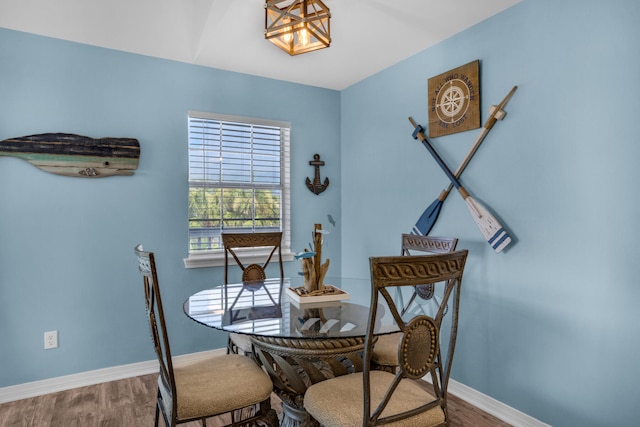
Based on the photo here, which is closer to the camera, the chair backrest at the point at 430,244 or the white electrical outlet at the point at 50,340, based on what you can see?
the chair backrest at the point at 430,244

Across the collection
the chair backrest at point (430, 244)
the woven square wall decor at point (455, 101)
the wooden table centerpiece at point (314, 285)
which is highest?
the woven square wall decor at point (455, 101)

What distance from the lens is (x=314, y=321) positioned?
1703 mm

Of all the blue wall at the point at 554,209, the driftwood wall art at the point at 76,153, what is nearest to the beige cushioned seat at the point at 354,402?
the blue wall at the point at 554,209

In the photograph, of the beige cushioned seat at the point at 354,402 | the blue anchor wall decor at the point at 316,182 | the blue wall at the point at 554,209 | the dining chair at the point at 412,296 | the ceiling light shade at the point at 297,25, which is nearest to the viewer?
the beige cushioned seat at the point at 354,402

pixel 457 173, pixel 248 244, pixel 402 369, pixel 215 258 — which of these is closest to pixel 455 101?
pixel 457 173

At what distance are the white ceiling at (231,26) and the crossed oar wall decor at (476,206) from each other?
2.20 ft

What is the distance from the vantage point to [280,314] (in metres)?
1.81

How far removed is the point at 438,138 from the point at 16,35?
300 centimetres

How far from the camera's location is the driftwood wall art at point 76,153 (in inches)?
104

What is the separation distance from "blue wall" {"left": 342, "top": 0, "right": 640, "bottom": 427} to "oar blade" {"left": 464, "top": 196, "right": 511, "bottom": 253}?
62 millimetres

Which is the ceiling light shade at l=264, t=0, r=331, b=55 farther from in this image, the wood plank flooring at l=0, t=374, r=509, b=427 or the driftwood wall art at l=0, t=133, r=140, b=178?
the wood plank flooring at l=0, t=374, r=509, b=427

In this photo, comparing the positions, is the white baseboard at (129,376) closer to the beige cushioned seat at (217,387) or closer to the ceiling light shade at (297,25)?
the beige cushioned seat at (217,387)

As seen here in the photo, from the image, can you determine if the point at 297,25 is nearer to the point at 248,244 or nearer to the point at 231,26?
the point at 231,26

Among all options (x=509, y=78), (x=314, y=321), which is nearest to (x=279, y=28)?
(x=314, y=321)
